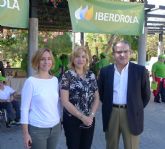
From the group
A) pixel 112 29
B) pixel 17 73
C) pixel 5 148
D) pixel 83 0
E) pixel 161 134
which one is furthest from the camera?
pixel 17 73

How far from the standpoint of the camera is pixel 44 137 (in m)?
3.73

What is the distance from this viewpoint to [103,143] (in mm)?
6754

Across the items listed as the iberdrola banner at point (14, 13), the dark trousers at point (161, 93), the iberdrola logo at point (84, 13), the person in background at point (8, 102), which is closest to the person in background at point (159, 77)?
the dark trousers at point (161, 93)

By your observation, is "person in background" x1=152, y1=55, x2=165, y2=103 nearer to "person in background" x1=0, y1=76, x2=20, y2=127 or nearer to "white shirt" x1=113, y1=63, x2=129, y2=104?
"person in background" x1=0, y1=76, x2=20, y2=127

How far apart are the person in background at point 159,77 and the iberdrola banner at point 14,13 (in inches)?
252

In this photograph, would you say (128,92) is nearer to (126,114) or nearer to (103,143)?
(126,114)

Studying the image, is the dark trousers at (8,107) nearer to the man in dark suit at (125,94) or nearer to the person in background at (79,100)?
the man in dark suit at (125,94)

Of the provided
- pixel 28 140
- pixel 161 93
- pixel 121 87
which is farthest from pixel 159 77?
pixel 28 140

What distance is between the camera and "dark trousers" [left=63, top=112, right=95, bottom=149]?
404 cm

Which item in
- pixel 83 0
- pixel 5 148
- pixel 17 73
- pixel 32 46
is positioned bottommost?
pixel 5 148

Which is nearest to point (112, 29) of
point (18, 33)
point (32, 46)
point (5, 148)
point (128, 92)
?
point (32, 46)

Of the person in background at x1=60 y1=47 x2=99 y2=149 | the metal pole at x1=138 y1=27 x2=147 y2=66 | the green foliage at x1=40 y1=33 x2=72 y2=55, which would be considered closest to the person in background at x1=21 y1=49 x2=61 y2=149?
the person in background at x1=60 y1=47 x2=99 y2=149

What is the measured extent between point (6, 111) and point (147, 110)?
452cm

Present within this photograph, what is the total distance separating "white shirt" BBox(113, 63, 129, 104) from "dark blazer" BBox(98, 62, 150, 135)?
4cm
